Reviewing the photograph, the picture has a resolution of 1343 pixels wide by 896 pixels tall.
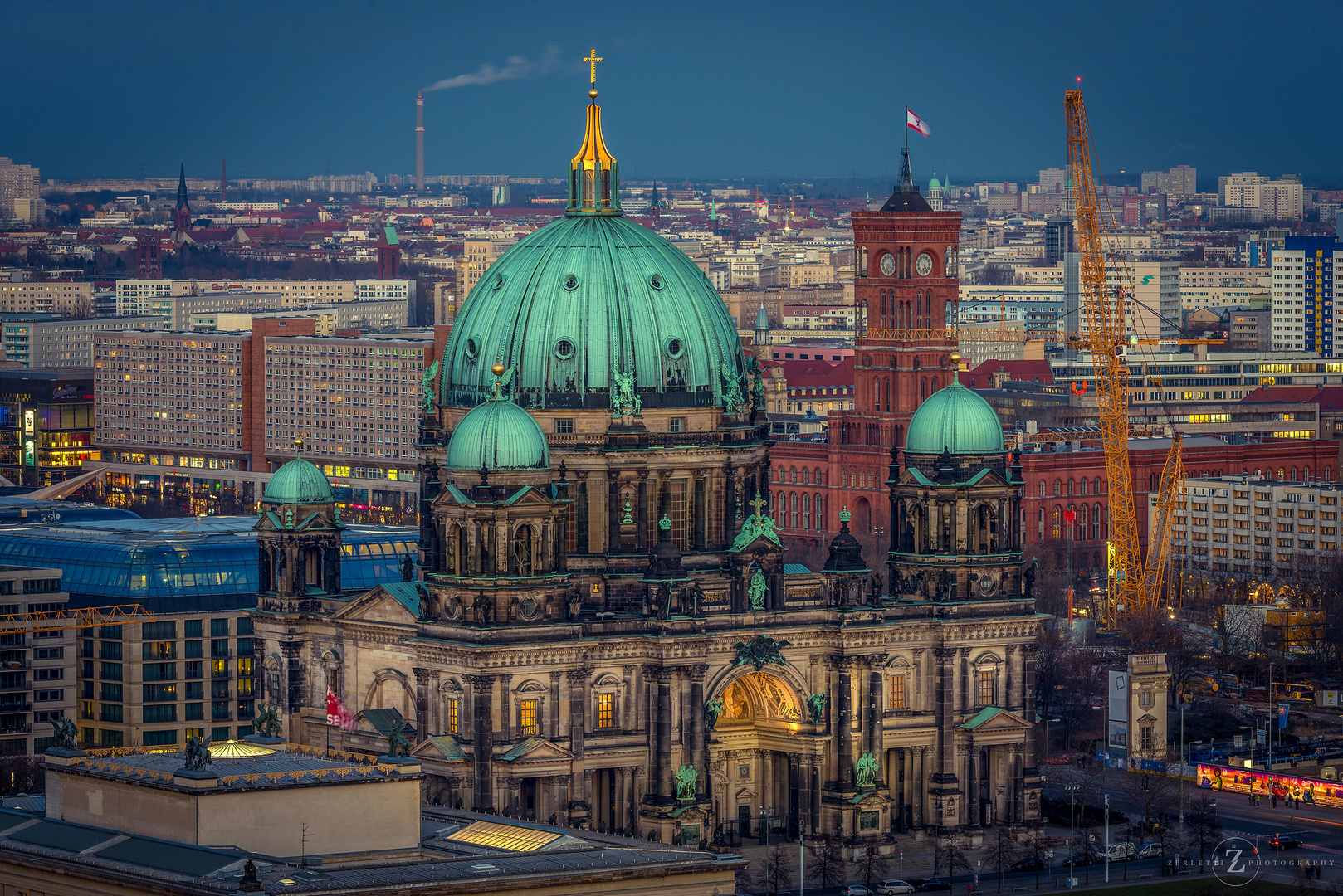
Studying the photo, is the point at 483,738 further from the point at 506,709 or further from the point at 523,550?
the point at 523,550

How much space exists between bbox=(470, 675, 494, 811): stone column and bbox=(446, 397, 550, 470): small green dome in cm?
999

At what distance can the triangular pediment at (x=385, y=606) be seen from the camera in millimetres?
192375

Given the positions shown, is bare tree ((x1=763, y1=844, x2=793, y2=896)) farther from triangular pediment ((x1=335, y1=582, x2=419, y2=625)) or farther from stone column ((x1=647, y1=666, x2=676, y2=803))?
triangular pediment ((x1=335, y1=582, x2=419, y2=625))

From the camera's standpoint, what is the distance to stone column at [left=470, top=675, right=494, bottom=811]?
608ft

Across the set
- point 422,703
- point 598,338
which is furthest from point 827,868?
point 598,338

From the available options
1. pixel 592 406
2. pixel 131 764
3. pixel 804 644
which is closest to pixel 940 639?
pixel 804 644

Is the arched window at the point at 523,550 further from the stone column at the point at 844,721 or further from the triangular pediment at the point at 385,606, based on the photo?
the stone column at the point at 844,721

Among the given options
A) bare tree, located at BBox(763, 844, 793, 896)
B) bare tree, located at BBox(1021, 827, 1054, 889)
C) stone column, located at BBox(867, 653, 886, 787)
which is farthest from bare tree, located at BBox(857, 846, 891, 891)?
bare tree, located at BBox(1021, 827, 1054, 889)

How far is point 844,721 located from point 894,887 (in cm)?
1292

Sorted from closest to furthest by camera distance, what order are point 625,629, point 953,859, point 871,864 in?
point 953,859, point 871,864, point 625,629

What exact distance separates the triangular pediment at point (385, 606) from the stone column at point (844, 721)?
20843 mm

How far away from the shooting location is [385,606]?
635ft

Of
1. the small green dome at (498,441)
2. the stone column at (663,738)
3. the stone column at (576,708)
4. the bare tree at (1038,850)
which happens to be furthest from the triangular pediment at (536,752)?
the bare tree at (1038,850)

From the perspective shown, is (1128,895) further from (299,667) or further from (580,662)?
(299,667)
